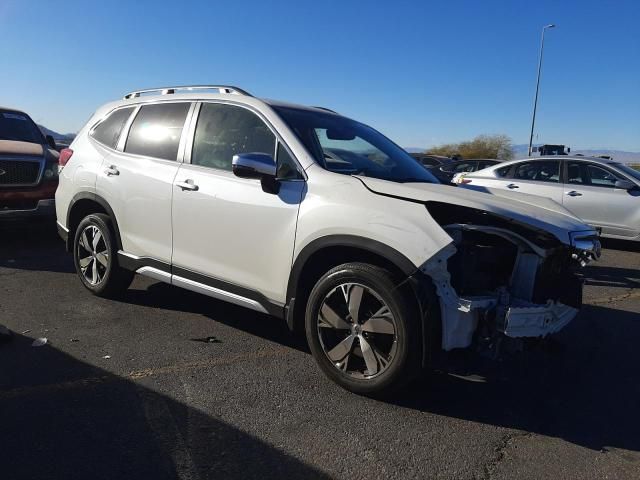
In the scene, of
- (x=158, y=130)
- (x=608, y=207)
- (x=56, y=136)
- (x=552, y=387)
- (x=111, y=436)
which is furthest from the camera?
(x=56, y=136)

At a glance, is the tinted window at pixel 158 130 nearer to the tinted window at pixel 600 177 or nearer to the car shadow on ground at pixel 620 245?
the tinted window at pixel 600 177

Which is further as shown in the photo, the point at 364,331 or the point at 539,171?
the point at 539,171

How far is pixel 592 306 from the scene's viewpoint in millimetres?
5676

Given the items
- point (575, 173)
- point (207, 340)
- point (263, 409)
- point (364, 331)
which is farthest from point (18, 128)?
point (575, 173)

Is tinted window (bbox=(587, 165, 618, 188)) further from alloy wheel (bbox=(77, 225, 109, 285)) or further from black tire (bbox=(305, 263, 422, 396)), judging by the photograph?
alloy wheel (bbox=(77, 225, 109, 285))

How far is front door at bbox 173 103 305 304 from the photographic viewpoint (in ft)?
12.1

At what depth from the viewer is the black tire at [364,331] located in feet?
10.2

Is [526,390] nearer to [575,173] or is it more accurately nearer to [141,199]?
[141,199]

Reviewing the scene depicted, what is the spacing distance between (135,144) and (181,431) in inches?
113

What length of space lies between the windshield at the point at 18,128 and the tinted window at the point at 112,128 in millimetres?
4021

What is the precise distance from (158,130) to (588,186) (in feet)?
24.3

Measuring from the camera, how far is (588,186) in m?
9.17

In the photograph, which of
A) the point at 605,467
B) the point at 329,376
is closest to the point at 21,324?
the point at 329,376

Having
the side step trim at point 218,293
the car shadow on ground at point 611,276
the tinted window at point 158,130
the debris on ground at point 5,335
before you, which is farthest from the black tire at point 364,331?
the car shadow on ground at point 611,276
